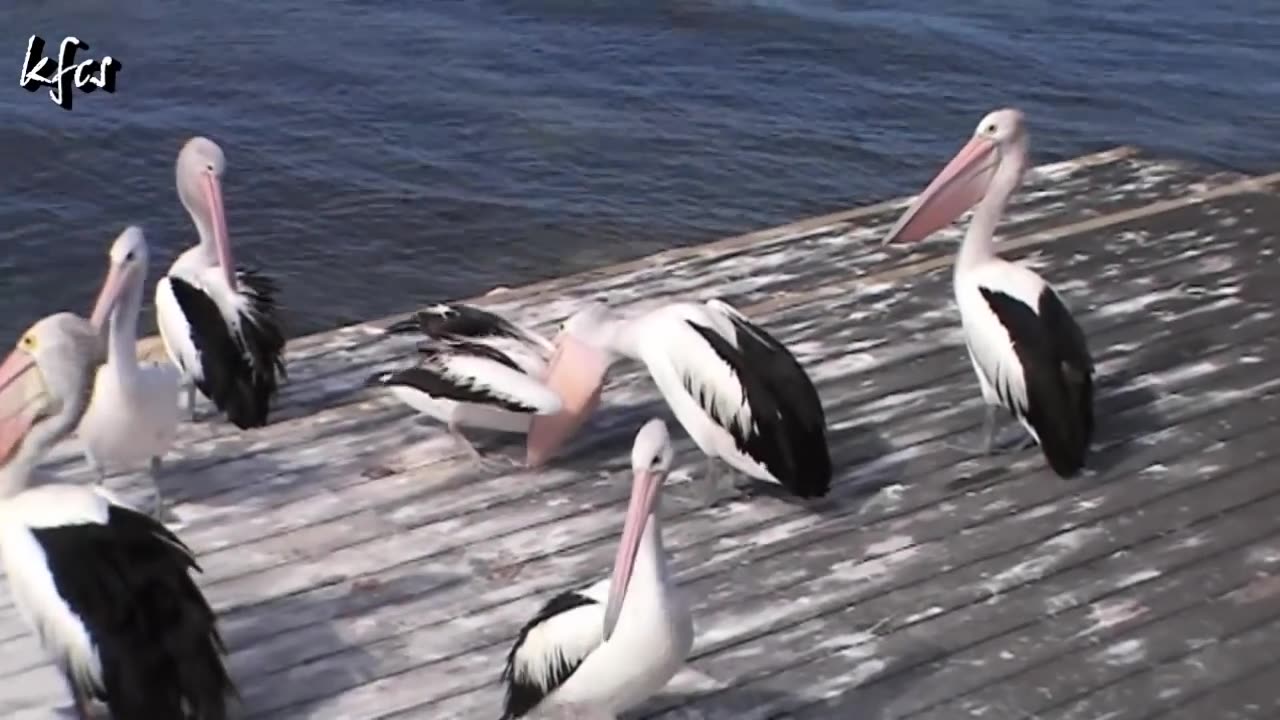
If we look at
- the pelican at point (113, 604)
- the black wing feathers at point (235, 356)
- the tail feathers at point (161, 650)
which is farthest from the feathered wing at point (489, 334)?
the tail feathers at point (161, 650)

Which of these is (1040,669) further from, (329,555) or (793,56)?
(793,56)

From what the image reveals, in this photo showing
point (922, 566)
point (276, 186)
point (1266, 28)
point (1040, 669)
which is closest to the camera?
point (1040, 669)

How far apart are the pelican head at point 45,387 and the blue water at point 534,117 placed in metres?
5.44

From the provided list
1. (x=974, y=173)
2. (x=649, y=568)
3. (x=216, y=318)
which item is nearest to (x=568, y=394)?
(x=216, y=318)

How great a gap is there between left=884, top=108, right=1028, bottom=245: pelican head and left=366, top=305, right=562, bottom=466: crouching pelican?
1.31 m

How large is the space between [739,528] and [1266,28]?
1227 centimetres

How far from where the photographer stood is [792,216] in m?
11.6

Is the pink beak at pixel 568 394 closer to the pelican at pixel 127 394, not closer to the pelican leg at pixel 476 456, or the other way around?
the pelican leg at pixel 476 456

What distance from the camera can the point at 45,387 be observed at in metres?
4.28

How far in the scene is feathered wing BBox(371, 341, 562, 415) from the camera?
5145mm

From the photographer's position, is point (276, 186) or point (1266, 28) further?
point (1266, 28)

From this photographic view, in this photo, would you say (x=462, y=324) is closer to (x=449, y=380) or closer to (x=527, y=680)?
(x=449, y=380)

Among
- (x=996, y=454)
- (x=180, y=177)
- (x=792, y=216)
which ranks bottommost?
(x=792, y=216)

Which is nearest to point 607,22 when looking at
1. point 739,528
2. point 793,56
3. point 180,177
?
point 793,56
